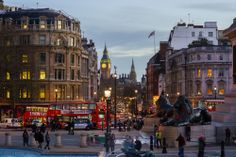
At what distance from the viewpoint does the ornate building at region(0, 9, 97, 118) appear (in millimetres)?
111250

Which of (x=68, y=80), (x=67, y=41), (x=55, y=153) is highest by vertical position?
(x=67, y=41)

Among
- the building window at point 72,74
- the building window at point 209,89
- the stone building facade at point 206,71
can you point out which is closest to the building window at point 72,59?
the building window at point 72,74

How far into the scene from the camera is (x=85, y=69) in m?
132

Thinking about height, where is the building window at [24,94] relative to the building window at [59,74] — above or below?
below

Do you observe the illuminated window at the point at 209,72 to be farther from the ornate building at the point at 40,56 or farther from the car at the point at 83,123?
the car at the point at 83,123

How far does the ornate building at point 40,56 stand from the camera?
111250 mm

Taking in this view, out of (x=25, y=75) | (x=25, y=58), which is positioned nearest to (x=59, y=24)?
(x=25, y=58)

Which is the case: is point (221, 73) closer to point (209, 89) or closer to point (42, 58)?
point (209, 89)

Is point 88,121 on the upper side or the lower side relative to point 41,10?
lower

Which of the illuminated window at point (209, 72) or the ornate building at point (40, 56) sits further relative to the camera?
the illuminated window at point (209, 72)

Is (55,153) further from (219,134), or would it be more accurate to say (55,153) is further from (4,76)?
(4,76)

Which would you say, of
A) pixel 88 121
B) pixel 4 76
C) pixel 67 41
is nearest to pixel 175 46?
pixel 67 41

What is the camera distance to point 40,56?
11394 cm

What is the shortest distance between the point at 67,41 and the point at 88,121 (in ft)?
134
